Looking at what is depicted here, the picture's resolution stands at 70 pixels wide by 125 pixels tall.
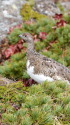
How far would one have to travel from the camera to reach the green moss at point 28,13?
11305 mm

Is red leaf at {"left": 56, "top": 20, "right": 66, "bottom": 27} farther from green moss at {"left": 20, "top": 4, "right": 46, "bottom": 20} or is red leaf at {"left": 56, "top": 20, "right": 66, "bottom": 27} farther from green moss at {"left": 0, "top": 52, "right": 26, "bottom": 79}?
green moss at {"left": 0, "top": 52, "right": 26, "bottom": 79}

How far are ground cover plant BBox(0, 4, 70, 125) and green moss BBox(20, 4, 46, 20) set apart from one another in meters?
1.07

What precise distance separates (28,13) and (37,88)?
6.60 metres

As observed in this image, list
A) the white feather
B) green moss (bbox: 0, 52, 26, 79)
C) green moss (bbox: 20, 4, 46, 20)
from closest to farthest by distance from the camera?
the white feather, green moss (bbox: 0, 52, 26, 79), green moss (bbox: 20, 4, 46, 20)

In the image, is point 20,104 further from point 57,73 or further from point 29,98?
point 57,73

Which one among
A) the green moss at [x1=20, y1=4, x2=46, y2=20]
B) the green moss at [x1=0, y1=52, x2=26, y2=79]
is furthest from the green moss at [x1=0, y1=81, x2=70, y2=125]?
the green moss at [x1=20, y1=4, x2=46, y2=20]

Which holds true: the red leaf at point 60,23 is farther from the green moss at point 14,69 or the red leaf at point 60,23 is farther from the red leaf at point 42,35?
the green moss at point 14,69

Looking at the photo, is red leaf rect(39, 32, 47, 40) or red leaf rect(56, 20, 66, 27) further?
red leaf rect(39, 32, 47, 40)

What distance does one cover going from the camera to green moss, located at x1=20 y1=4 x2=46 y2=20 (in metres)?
11.3

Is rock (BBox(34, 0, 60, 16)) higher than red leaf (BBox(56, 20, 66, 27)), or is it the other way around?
red leaf (BBox(56, 20, 66, 27))

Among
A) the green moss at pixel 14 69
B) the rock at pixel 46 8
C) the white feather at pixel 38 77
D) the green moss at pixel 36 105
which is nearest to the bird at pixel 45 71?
the white feather at pixel 38 77

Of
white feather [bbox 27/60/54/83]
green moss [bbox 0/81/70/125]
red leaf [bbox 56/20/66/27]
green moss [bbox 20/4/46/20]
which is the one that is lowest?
white feather [bbox 27/60/54/83]

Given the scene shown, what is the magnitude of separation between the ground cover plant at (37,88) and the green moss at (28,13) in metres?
1.07

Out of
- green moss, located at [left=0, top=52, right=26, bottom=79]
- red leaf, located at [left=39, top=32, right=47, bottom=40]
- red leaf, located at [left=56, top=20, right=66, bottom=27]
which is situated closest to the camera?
green moss, located at [left=0, top=52, right=26, bottom=79]
